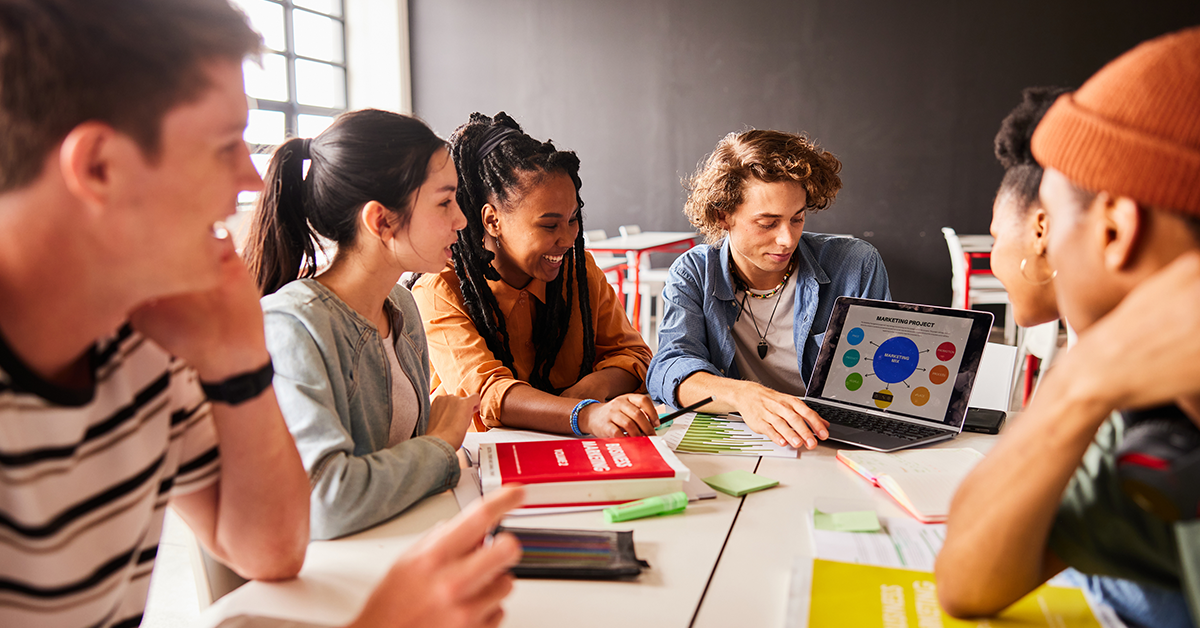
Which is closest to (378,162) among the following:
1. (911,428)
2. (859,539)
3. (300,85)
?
(859,539)

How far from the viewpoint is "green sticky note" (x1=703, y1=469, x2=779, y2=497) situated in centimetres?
121

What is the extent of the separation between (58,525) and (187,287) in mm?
254

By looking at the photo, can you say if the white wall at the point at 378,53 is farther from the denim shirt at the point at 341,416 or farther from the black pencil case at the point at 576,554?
A: the black pencil case at the point at 576,554

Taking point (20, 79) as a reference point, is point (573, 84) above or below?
above

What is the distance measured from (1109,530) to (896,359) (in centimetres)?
87

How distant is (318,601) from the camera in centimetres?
91

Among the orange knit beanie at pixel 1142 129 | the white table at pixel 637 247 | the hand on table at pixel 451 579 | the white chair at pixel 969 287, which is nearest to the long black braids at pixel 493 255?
the hand on table at pixel 451 579

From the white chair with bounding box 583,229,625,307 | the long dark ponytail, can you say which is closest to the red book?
the long dark ponytail

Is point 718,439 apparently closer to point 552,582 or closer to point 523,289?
point 552,582

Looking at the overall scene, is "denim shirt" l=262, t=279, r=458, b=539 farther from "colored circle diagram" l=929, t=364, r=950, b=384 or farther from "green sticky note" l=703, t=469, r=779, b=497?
"colored circle diagram" l=929, t=364, r=950, b=384

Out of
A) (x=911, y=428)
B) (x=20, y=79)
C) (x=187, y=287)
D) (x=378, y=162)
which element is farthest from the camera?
(x=911, y=428)

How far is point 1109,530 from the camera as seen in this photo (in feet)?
Answer: 2.28

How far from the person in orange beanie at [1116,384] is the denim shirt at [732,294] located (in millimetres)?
1227

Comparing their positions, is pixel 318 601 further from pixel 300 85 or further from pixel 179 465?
pixel 300 85
